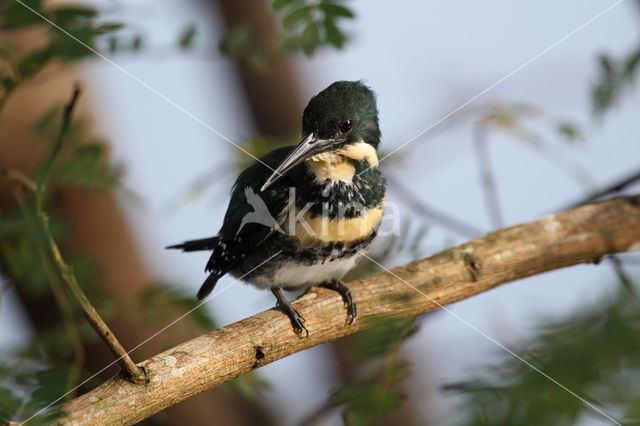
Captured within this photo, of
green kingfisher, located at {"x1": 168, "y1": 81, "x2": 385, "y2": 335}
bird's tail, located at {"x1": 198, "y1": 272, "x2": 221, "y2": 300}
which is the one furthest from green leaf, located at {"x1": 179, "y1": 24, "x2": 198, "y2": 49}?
bird's tail, located at {"x1": 198, "y1": 272, "x2": 221, "y2": 300}

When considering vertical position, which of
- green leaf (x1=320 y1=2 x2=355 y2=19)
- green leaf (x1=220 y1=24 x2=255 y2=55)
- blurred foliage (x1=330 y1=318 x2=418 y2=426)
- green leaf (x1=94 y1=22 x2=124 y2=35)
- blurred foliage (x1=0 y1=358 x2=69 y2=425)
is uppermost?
green leaf (x1=94 y1=22 x2=124 y2=35)

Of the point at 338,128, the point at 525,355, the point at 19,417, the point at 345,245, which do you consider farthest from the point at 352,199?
the point at 525,355

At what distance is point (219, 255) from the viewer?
2326 millimetres

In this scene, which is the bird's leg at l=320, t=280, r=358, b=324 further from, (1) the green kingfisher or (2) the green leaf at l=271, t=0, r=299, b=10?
(2) the green leaf at l=271, t=0, r=299, b=10

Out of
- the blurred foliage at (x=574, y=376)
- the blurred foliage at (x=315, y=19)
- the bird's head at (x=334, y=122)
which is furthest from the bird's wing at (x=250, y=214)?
the blurred foliage at (x=574, y=376)

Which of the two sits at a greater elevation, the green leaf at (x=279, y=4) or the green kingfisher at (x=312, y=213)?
the green leaf at (x=279, y=4)

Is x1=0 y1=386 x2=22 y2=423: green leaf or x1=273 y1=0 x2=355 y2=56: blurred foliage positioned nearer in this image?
x1=0 y1=386 x2=22 y2=423: green leaf

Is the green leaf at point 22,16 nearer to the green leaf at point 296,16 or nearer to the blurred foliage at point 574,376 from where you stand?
the green leaf at point 296,16

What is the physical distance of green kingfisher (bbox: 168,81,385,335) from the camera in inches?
78.6

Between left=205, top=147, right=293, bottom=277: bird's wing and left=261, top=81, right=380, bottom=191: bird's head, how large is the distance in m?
0.21

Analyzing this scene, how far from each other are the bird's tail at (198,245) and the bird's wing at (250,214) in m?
0.23

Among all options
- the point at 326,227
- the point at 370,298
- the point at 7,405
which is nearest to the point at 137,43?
the point at 326,227

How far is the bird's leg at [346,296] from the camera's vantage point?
198 centimetres

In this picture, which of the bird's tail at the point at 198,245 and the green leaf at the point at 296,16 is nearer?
the green leaf at the point at 296,16
